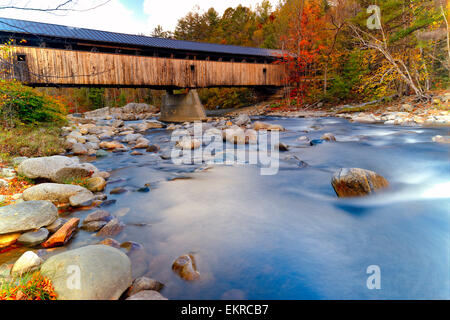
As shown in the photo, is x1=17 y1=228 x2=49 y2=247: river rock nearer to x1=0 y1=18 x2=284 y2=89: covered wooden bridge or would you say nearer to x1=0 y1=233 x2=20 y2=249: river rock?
x1=0 y1=233 x2=20 y2=249: river rock

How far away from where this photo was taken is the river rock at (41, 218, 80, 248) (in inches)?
103

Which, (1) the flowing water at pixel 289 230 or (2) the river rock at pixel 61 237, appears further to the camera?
(2) the river rock at pixel 61 237

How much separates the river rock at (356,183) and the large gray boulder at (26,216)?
3.97 metres

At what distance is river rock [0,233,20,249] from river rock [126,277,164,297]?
1632 millimetres

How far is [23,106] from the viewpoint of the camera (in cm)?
769

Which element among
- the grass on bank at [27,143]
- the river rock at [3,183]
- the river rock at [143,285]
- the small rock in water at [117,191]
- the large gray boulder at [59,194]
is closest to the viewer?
→ the river rock at [143,285]

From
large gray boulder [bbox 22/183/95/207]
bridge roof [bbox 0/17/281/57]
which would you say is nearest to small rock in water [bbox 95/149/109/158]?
large gray boulder [bbox 22/183/95/207]

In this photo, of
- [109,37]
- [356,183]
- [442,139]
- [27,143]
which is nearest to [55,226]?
[356,183]

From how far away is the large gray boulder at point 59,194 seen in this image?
3.55 meters

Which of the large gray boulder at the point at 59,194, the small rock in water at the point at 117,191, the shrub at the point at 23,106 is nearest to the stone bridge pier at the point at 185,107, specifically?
the shrub at the point at 23,106

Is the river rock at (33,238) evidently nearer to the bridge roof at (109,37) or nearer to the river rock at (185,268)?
the river rock at (185,268)

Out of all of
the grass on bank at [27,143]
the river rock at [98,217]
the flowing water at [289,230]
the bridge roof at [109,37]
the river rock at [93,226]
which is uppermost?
the bridge roof at [109,37]
